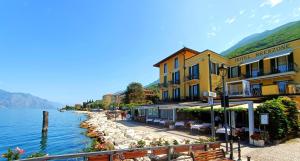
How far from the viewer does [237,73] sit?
29.4 metres

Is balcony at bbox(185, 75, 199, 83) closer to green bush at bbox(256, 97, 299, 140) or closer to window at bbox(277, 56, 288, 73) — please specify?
window at bbox(277, 56, 288, 73)

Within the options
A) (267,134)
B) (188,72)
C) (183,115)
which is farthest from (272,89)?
(188,72)

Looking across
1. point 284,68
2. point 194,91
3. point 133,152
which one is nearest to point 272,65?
point 284,68

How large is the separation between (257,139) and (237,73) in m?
17.3

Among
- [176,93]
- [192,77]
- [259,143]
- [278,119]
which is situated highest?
[192,77]

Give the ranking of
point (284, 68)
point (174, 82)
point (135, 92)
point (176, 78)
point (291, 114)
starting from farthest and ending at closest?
1. point (135, 92)
2. point (176, 78)
3. point (174, 82)
4. point (284, 68)
5. point (291, 114)

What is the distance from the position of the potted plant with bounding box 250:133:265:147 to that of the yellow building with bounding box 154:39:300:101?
7.63 m

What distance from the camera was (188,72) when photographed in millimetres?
32969

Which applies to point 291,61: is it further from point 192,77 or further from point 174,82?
point 174,82

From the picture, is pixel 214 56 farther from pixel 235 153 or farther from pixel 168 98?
pixel 235 153

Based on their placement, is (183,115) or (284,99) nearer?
(284,99)

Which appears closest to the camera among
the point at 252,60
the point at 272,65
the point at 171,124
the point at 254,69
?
the point at 171,124

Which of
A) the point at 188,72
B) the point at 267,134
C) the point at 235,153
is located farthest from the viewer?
the point at 188,72

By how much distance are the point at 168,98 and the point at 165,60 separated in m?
6.78
